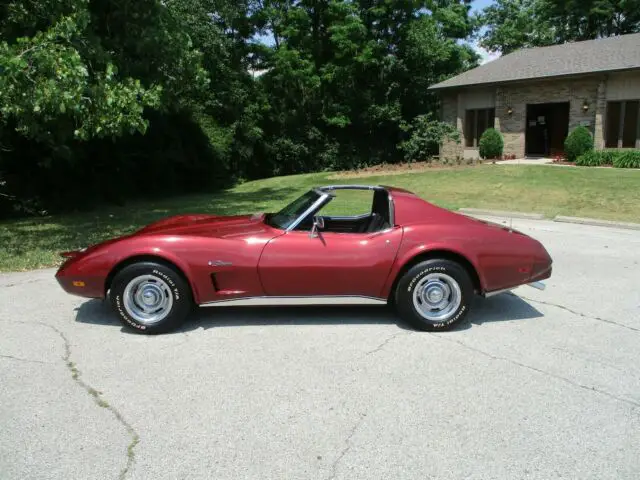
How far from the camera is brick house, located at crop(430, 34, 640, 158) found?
882 inches

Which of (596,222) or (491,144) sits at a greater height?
(491,144)

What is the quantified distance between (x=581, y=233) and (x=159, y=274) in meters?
8.23

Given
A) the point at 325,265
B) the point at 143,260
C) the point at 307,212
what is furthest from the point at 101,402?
the point at 307,212

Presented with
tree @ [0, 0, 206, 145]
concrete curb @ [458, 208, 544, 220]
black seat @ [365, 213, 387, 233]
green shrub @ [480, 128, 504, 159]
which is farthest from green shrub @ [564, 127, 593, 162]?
black seat @ [365, 213, 387, 233]

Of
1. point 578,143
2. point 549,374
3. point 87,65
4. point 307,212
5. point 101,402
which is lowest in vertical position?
point 549,374

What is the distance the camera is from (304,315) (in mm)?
5422

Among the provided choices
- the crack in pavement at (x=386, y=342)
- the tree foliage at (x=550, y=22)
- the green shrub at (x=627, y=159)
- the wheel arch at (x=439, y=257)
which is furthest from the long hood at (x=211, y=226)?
the tree foliage at (x=550, y=22)

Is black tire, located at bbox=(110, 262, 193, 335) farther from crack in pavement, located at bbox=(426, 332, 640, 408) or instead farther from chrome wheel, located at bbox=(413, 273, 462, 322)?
crack in pavement, located at bbox=(426, 332, 640, 408)

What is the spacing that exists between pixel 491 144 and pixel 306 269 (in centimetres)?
2174

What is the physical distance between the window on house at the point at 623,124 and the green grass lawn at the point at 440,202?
181 inches

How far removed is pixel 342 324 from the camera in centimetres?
519

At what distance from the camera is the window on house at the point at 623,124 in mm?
22125

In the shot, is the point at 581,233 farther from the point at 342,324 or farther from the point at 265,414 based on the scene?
the point at 265,414

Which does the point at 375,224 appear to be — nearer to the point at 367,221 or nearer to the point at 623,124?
the point at 367,221
